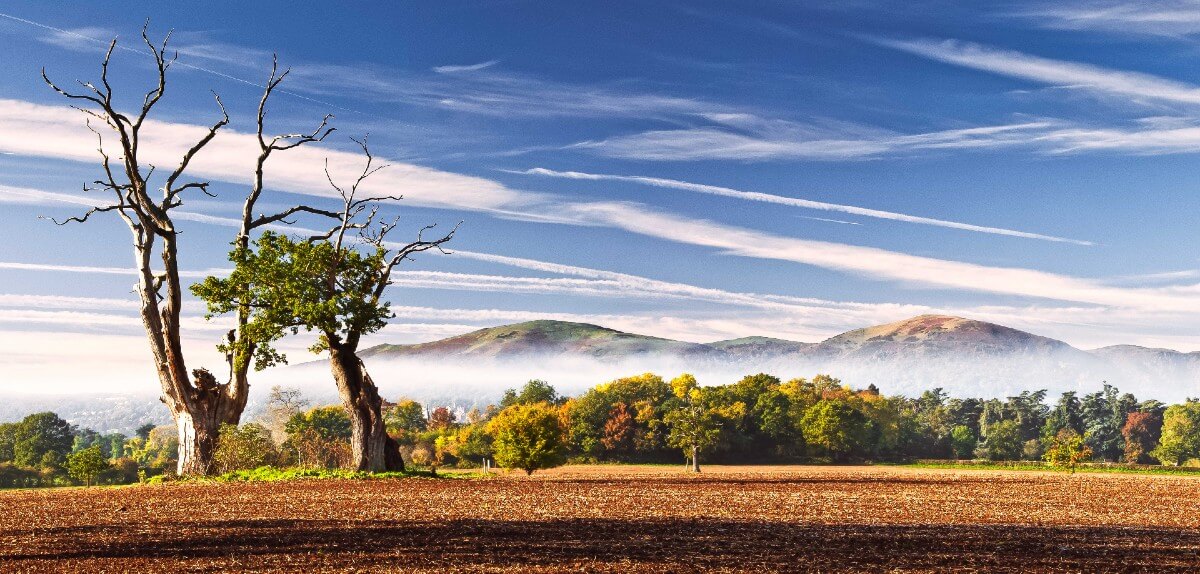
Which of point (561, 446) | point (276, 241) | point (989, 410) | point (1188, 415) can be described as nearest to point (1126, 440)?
point (1188, 415)

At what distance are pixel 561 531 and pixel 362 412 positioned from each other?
71.2 ft

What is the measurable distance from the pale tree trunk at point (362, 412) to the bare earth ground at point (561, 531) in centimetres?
538

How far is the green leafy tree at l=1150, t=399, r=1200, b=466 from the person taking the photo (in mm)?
112562

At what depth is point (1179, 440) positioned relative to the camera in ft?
371

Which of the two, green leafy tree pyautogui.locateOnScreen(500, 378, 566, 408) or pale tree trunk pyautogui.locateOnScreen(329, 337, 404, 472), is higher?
green leafy tree pyautogui.locateOnScreen(500, 378, 566, 408)

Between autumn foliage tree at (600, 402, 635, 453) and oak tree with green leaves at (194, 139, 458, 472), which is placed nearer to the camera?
oak tree with green leaves at (194, 139, 458, 472)

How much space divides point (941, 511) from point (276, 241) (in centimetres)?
2807

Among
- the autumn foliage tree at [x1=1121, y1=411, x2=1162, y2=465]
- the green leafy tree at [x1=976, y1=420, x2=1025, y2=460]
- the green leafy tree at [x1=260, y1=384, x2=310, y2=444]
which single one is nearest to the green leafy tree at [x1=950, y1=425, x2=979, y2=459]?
the green leafy tree at [x1=976, y1=420, x2=1025, y2=460]

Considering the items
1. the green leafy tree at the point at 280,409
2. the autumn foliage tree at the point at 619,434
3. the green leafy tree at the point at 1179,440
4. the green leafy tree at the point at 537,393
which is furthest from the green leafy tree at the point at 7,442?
the green leafy tree at the point at 1179,440

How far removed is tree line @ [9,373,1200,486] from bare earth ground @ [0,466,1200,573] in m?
14.4

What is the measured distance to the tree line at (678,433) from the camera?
52.5m

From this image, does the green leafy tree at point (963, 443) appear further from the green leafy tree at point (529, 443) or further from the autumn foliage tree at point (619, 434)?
the green leafy tree at point (529, 443)

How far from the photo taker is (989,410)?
144 meters

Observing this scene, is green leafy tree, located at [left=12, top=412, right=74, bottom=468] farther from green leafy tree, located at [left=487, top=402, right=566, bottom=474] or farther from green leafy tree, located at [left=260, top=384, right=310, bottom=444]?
green leafy tree, located at [left=487, top=402, right=566, bottom=474]
